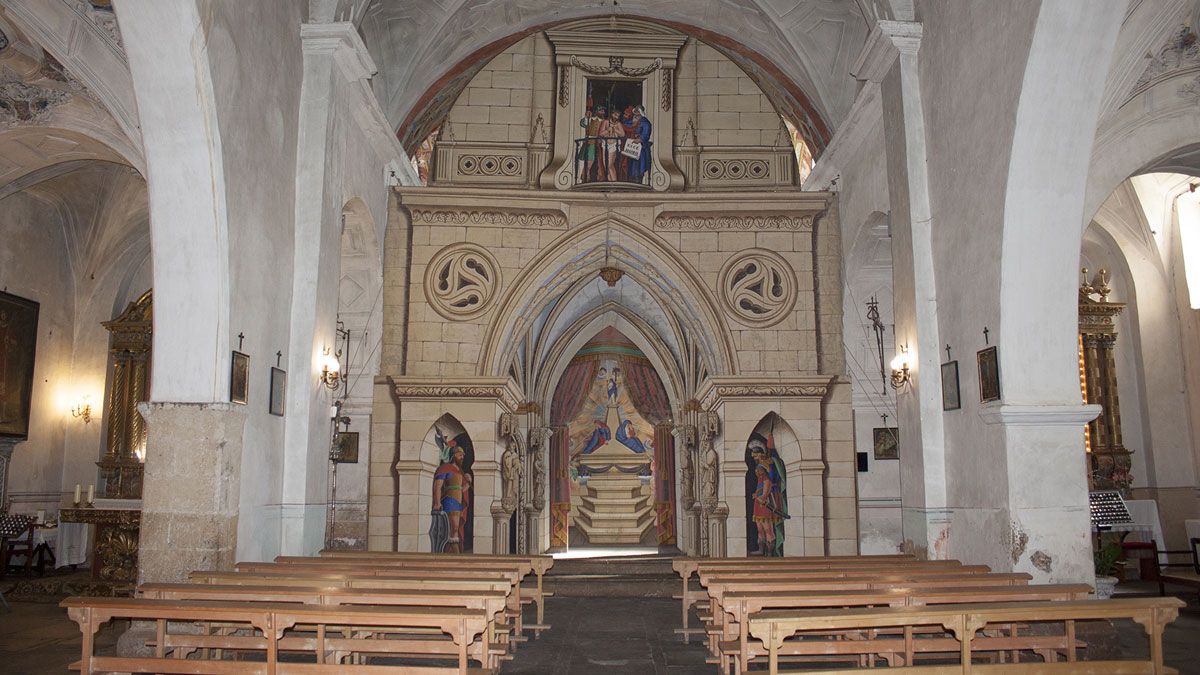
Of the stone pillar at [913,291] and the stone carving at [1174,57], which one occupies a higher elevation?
the stone carving at [1174,57]

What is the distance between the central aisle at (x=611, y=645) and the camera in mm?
6508

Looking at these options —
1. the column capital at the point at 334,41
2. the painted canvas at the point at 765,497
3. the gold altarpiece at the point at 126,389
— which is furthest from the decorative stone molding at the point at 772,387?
the gold altarpiece at the point at 126,389

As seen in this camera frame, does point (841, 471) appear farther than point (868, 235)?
Yes

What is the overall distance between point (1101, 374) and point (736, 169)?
5.98 m

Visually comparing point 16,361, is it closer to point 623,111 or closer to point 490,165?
point 490,165

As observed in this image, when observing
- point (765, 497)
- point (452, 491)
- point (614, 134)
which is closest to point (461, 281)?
point (452, 491)

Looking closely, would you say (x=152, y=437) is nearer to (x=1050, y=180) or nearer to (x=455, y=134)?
(x=1050, y=180)

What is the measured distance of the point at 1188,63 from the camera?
9609 millimetres

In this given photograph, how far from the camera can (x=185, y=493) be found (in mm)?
6715

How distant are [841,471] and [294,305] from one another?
7472mm

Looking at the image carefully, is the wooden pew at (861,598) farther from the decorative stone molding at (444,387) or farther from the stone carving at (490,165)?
the stone carving at (490,165)

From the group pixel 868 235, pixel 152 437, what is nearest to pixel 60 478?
pixel 152 437

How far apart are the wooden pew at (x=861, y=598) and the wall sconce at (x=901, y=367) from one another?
10.4 feet

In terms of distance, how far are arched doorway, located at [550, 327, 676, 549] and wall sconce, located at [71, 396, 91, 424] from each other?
9.74 metres
